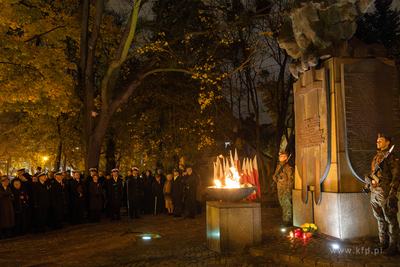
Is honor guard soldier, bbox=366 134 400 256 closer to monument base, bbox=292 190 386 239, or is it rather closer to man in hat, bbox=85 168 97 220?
monument base, bbox=292 190 386 239

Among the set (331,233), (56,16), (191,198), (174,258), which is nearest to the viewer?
(174,258)

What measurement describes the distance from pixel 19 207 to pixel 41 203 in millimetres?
760

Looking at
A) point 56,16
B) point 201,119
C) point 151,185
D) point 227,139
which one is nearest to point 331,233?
point 151,185

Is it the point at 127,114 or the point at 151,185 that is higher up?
the point at 127,114

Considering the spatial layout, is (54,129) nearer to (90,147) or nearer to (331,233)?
(90,147)

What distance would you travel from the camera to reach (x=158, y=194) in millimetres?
14953

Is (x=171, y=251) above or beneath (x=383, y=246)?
beneath

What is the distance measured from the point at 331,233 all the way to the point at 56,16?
14.1 m

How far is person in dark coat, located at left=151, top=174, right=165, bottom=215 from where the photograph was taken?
588 inches

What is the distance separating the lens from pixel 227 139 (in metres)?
20.1

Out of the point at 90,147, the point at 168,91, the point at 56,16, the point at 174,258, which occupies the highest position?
the point at 56,16

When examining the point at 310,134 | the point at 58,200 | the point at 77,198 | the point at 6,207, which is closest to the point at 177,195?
the point at 77,198

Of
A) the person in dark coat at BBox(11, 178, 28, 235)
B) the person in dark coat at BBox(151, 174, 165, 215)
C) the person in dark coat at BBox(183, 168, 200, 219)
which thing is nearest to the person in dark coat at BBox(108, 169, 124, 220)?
the person in dark coat at BBox(151, 174, 165, 215)

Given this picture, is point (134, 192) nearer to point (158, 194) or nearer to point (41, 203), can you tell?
point (158, 194)
